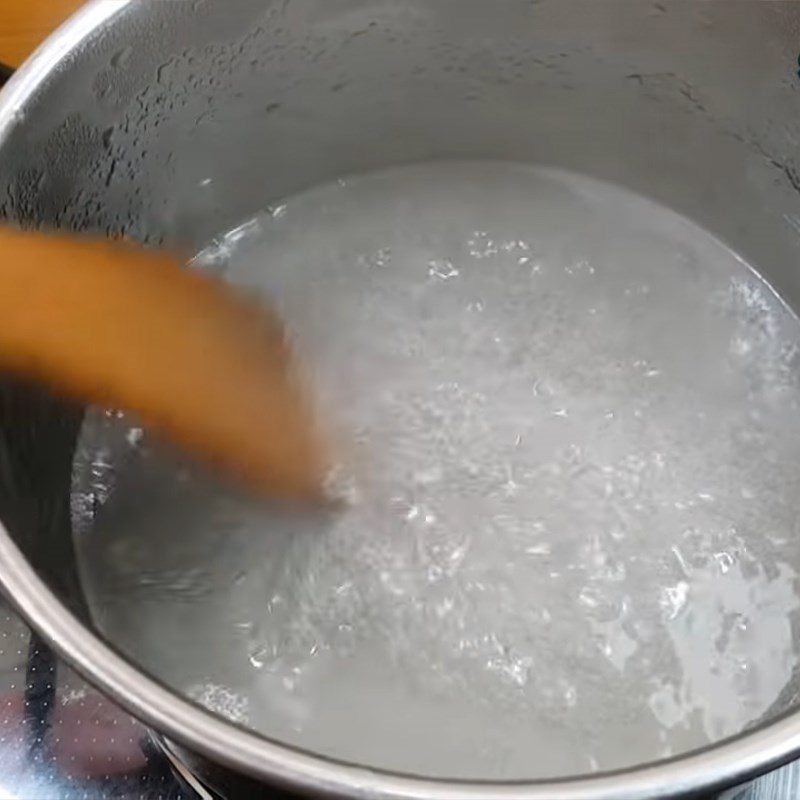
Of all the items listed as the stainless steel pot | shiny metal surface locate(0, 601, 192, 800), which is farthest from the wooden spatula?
shiny metal surface locate(0, 601, 192, 800)

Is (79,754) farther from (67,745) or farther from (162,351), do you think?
(162,351)

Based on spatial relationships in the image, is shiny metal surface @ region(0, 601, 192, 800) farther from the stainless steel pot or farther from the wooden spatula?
the wooden spatula

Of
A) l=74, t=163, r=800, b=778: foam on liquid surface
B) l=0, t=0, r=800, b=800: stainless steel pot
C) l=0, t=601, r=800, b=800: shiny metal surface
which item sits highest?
l=0, t=0, r=800, b=800: stainless steel pot

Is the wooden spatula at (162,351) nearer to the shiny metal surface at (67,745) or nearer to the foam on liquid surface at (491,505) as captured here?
the foam on liquid surface at (491,505)

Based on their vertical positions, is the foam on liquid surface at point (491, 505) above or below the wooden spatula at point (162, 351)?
below

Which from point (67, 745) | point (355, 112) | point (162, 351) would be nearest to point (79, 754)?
point (67, 745)

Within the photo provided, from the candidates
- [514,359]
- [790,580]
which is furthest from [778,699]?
[514,359]

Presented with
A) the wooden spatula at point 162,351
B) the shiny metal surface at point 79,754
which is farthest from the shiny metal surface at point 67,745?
the wooden spatula at point 162,351
